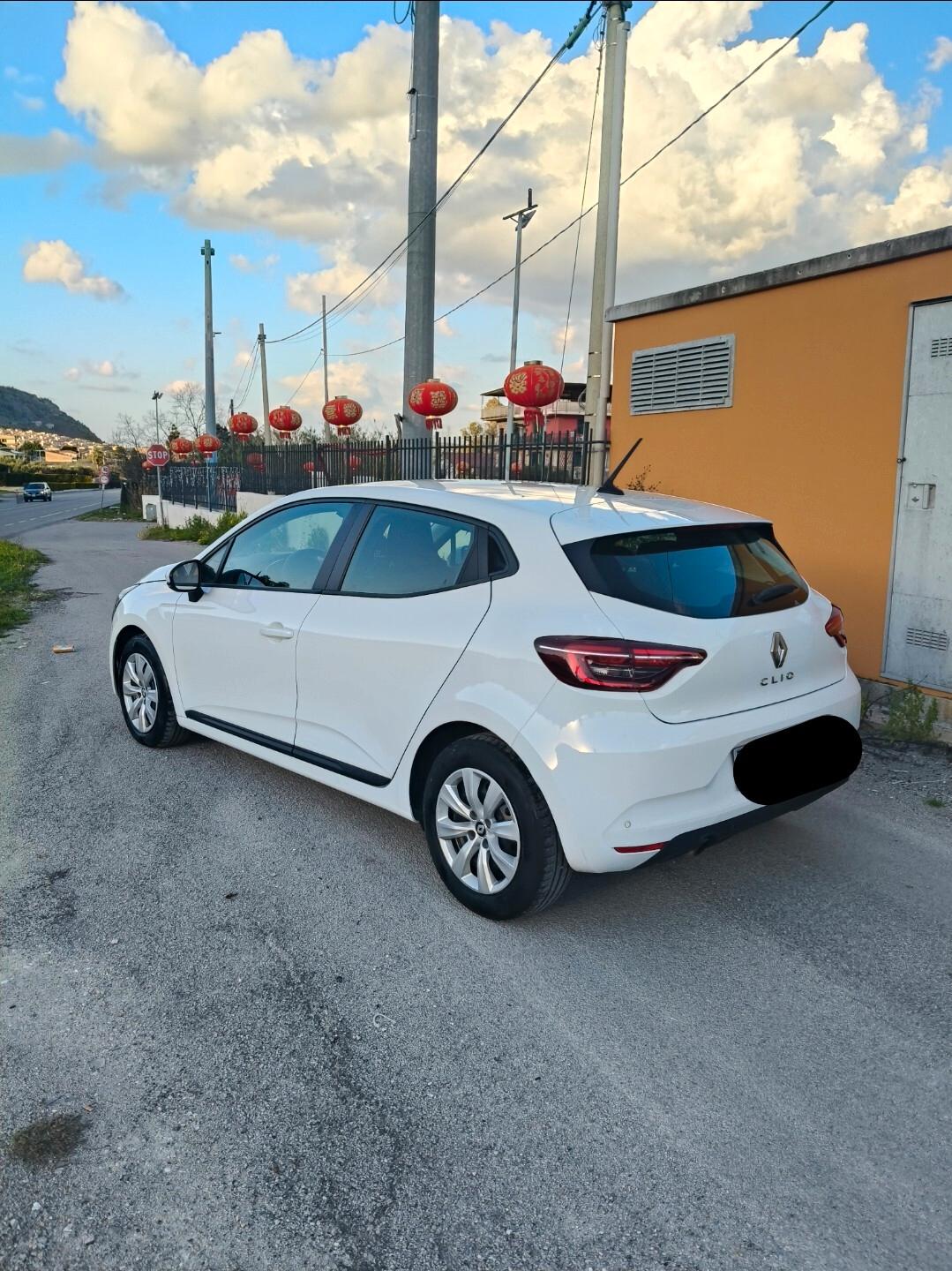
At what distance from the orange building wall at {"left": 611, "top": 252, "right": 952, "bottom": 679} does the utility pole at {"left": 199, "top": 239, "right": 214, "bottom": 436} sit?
30.2 m

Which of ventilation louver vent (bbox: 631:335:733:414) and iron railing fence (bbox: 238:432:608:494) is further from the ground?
ventilation louver vent (bbox: 631:335:733:414)

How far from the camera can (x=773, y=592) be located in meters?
3.65

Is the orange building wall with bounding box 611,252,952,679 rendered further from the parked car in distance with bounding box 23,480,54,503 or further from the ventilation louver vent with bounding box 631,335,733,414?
the parked car in distance with bounding box 23,480,54,503

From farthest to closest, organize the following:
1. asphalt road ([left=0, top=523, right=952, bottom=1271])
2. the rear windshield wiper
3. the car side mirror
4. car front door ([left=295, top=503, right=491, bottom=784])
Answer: the car side mirror < car front door ([left=295, top=503, right=491, bottom=784]) < the rear windshield wiper < asphalt road ([left=0, top=523, right=952, bottom=1271])

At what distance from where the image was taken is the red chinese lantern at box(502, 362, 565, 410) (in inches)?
491

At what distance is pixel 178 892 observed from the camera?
3.79 metres

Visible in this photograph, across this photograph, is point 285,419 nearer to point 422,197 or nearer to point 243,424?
point 243,424

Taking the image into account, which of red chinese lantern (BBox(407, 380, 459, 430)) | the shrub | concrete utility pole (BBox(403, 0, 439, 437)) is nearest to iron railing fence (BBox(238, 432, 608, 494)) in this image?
red chinese lantern (BBox(407, 380, 459, 430))

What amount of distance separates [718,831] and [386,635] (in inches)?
60.0

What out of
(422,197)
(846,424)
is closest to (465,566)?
(846,424)

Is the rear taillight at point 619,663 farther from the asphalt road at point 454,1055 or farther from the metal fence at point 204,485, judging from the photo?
the metal fence at point 204,485

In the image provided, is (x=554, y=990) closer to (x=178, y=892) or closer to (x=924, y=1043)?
(x=924, y=1043)

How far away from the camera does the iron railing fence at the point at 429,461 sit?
35.7 feet

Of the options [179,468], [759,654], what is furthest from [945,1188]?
[179,468]
